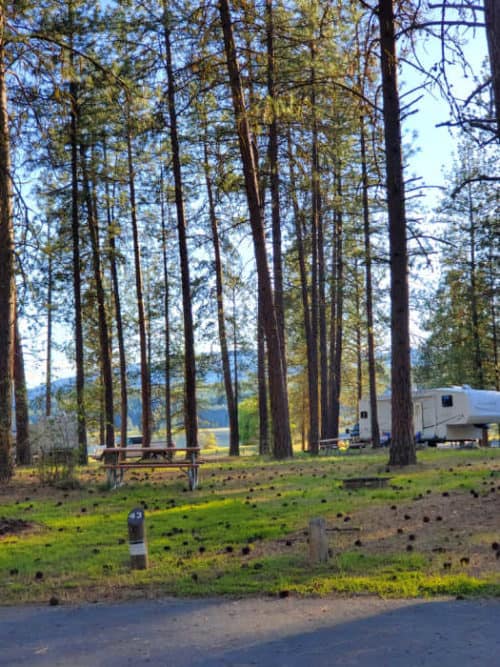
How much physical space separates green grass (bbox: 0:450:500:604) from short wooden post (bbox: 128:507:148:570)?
0.14 metres

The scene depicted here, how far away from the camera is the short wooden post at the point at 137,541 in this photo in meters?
6.94

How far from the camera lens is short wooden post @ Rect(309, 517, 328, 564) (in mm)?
6719

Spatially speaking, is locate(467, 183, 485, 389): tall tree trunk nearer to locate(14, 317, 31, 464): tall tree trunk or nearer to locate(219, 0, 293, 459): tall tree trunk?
locate(219, 0, 293, 459): tall tree trunk

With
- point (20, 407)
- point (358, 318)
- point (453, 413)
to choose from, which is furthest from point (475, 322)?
point (20, 407)

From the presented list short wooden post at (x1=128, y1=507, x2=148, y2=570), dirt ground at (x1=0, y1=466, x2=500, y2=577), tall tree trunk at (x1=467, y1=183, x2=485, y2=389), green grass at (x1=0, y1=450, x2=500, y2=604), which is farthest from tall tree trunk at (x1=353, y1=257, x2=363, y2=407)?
short wooden post at (x1=128, y1=507, x2=148, y2=570)

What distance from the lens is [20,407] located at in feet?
62.1

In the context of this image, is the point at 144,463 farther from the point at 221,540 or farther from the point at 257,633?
the point at 257,633

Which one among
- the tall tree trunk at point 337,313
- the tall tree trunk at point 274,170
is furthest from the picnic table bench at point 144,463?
the tall tree trunk at point 337,313

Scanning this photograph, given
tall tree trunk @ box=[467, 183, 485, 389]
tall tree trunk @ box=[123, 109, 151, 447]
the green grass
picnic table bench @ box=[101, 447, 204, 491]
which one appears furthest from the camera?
tall tree trunk @ box=[467, 183, 485, 389]

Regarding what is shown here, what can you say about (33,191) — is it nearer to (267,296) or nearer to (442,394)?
(267,296)

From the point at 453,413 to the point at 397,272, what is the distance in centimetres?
1701

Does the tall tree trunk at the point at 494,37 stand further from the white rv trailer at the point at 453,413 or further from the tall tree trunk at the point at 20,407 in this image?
the white rv trailer at the point at 453,413

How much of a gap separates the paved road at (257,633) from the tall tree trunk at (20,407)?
10.9m

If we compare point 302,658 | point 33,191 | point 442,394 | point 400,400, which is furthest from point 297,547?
point 442,394
